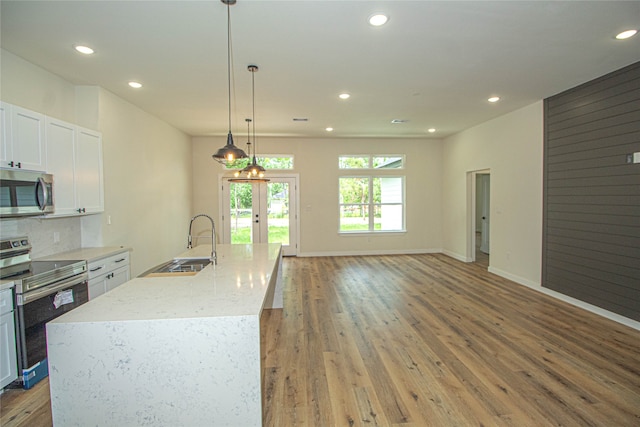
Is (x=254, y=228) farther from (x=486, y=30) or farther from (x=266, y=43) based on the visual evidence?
(x=486, y=30)

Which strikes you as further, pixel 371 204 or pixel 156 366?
pixel 371 204

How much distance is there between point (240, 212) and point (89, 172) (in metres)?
4.07

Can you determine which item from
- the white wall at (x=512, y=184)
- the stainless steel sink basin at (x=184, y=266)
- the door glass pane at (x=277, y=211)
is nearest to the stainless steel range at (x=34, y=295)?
the stainless steel sink basin at (x=184, y=266)

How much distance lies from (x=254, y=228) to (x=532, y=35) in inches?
247

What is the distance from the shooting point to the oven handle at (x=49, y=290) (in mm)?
2356

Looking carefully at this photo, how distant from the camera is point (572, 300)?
4.26m

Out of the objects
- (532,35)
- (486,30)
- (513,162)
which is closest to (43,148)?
(486,30)

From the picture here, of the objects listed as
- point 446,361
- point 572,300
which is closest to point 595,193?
point 572,300

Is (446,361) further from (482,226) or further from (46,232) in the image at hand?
(482,226)

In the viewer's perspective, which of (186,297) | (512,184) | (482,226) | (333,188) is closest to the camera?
(186,297)

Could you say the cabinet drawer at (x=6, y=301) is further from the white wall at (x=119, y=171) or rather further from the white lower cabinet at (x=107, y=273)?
the white wall at (x=119, y=171)

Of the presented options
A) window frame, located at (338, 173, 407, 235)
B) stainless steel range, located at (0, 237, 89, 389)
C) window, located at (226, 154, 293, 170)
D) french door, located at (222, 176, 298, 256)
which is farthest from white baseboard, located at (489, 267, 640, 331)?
stainless steel range, located at (0, 237, 89, 389)

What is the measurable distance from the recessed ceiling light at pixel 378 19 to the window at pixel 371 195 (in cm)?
521

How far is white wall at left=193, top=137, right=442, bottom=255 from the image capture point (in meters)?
7.46
